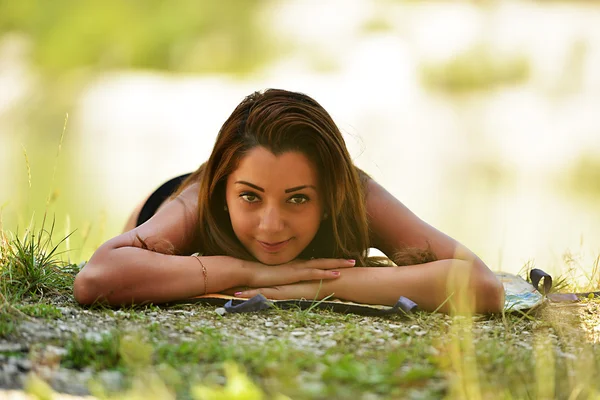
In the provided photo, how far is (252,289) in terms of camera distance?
12.5 feet

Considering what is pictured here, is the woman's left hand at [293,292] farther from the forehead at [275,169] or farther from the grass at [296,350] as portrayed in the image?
the forehead at [275,169]

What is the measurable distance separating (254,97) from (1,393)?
203 cm

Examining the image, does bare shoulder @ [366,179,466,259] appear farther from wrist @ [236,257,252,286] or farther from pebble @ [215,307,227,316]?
pebble @ [215,307,227,316]

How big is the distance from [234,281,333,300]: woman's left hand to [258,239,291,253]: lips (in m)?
0.18

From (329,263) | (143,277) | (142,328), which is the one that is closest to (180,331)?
(142,328)

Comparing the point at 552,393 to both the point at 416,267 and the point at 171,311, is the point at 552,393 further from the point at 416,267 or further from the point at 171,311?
the point at 171,311

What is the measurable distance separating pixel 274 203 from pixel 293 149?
0.28 meters

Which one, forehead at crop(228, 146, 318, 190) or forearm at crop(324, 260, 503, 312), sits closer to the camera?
forehead at crop(228, 146, 318, 190)

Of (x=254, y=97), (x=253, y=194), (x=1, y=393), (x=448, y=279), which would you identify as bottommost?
(x=1, y=393)

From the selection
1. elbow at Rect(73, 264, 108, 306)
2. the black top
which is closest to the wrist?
elbow at Rect(73, 264, 108, 306)

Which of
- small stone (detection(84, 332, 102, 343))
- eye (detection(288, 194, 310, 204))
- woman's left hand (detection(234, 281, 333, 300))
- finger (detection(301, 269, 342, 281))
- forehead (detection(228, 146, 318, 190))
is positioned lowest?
small stone (detection(84, 332, 102, 343))

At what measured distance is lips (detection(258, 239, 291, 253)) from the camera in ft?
12.3

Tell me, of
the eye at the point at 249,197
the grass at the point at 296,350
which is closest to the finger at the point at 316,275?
the grass at the point at 296,350

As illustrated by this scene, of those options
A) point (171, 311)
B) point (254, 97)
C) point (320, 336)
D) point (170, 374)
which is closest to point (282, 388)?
point (170, 374)
